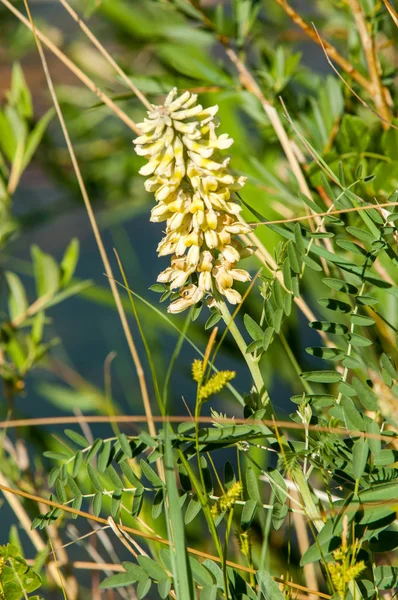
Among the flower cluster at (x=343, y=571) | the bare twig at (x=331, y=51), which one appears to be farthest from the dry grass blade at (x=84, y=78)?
the flower cluster at (x=343, y=571)

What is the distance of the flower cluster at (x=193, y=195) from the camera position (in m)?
0.41

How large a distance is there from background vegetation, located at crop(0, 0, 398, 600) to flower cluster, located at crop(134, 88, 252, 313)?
25mm

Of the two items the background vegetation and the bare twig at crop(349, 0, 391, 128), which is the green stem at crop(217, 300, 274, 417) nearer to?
the background vegetation

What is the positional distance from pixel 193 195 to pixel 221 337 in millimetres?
268

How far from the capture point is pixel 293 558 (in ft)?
2.55

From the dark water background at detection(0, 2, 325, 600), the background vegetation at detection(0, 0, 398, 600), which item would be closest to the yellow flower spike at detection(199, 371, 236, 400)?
the background vegetation at detection(0, 0, 398, 600)

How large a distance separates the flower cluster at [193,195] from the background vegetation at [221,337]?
0.08ft

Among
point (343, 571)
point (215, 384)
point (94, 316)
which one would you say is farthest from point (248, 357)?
point (94, 316)

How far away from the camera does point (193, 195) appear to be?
424mm

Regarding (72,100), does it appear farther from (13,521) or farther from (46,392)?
(13,521)

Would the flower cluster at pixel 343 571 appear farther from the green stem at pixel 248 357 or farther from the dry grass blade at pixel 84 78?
the dry grass blade at pixel 84 78

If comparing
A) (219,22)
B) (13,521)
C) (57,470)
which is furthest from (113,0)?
(57,470)

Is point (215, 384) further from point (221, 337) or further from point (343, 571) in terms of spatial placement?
point (221, 337)

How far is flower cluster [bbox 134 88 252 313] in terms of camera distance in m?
0.41
